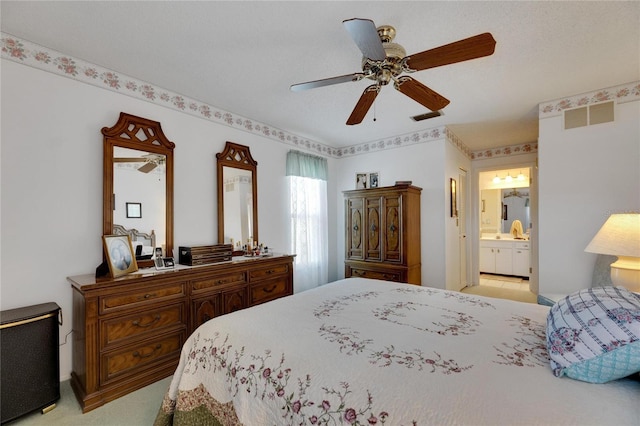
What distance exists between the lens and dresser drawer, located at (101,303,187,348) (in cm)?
196

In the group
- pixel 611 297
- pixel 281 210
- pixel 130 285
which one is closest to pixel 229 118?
pixel 281 210

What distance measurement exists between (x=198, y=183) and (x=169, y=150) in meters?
0.42

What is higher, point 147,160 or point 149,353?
point 147,160

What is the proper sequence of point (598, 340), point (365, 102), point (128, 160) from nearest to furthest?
1. point (598, 340)
2. point (365, 102)
3. point (128, 160)

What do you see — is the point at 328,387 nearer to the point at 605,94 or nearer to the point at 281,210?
the point at 281,210

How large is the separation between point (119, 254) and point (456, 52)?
2.70 meters

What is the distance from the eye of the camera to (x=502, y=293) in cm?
449

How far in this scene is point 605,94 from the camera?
275 centimetres

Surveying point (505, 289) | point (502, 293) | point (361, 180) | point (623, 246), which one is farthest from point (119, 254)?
point (505, 289)

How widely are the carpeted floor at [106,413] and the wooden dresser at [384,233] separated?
274cm

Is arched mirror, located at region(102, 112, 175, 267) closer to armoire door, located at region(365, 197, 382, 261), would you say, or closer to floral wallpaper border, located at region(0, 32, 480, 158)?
floral wallpaper border, located at region(0, 32, 480, 158)

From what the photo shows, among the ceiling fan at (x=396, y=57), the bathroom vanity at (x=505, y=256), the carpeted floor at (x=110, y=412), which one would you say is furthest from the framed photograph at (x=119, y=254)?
the bathroom vanity at (x=505, y=256)

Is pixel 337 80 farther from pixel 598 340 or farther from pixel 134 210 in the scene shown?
pixel 134 210

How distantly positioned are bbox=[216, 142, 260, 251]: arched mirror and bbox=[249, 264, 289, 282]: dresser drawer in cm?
51
